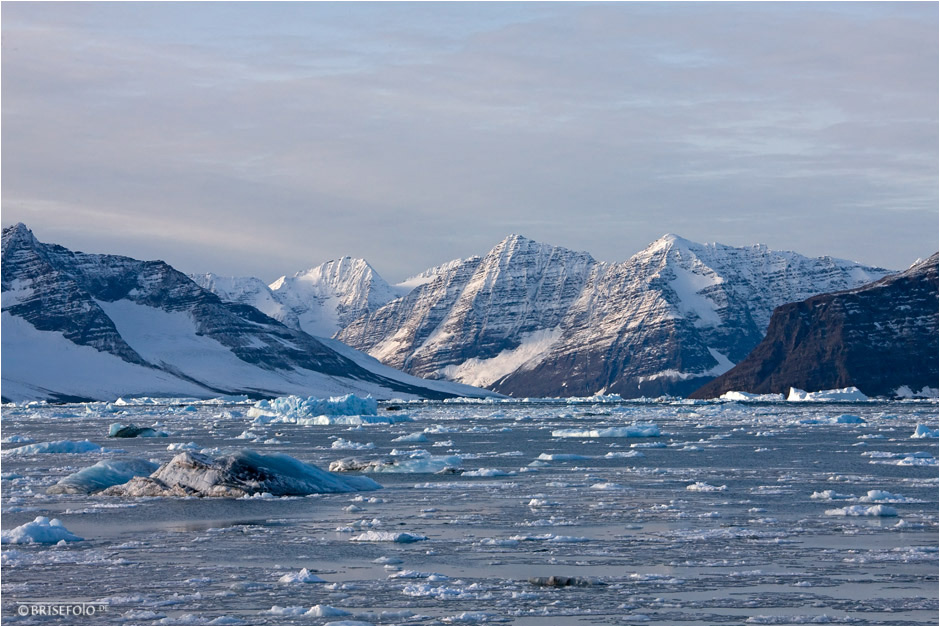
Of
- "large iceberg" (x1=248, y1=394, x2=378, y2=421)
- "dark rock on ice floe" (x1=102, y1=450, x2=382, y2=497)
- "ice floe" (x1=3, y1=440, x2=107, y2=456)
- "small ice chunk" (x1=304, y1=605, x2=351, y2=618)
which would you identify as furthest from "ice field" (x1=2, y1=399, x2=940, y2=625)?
"large iceberg" (x1=248, y1=394, x2=378, y2=421)

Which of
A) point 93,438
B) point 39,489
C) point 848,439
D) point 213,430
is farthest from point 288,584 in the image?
point 213,430

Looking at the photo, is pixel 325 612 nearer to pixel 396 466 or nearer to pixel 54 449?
pixel 396 466

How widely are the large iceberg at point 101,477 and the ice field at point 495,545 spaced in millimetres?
101

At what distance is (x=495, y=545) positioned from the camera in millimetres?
25359

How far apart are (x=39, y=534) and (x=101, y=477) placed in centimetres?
1098

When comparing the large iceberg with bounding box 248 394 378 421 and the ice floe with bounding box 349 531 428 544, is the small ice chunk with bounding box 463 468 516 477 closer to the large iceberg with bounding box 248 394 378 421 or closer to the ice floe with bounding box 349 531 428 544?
the ice floe with bounding box 349 531 428 544

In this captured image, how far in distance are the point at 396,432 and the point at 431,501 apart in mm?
49587

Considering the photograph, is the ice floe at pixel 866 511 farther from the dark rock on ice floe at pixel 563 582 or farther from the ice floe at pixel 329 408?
the ice floe at pixel 329 408

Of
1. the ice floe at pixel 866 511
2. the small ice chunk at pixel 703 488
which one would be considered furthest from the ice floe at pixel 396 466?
the ice floe at pixel 866 511

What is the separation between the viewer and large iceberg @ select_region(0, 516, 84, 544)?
26.3 meters

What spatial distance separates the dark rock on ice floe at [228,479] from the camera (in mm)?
34719

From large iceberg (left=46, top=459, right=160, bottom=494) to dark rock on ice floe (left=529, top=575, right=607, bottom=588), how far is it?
63.9 ft

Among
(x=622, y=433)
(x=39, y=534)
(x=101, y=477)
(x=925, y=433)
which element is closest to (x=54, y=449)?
(x=101, y=477)

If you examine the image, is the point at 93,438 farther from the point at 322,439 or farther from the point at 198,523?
the point at 198,523
